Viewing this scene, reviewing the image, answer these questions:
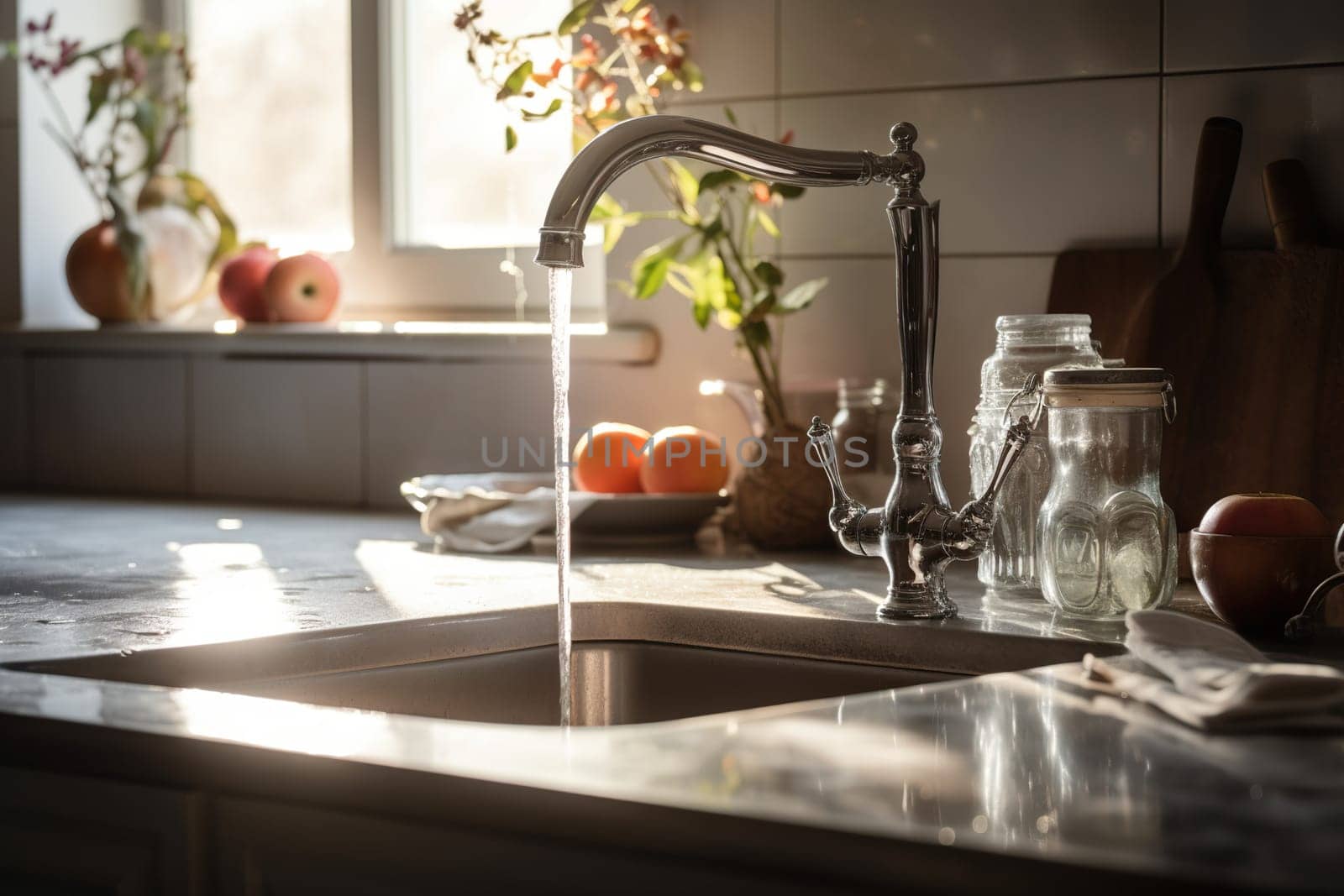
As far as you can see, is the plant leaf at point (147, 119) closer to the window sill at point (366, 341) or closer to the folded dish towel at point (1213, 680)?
the window sill at point (366, 341)

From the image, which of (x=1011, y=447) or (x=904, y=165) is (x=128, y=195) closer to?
(x=904, y=165)

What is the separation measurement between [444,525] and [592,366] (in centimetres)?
33

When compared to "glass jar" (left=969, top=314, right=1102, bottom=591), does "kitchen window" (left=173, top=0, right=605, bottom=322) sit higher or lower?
higher

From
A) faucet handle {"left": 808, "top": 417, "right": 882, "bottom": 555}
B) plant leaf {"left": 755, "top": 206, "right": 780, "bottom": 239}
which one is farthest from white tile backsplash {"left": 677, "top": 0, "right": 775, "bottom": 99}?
faucet handle {"left": 808, "top": 417, "right": 882, "bottom": 555}

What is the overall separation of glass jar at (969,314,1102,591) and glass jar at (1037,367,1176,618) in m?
0.08

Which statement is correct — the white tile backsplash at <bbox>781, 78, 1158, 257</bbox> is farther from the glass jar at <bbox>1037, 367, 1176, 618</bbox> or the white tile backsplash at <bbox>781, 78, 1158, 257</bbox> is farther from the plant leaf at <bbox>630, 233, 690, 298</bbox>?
the glass jar at <bbox>1037, 367, 1176, 618</bbox>

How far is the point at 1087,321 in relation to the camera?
3.88 ft

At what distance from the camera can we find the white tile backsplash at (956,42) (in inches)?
55.0

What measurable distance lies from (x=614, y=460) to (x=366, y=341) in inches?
18.2

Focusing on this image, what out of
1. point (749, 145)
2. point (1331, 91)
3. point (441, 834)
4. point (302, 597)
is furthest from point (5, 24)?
point (441, 834)

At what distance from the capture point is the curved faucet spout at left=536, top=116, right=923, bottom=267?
3.08 feet

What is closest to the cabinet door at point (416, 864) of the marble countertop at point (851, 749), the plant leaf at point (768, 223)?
the marble countertop at point (851, 749)

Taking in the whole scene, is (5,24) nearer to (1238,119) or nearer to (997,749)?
(1238,119)

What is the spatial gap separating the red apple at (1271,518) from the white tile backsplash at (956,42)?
540 millimetres
